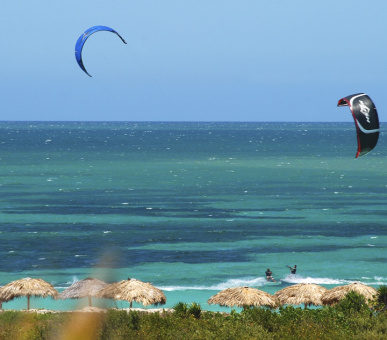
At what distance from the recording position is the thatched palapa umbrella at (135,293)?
37.1 metres

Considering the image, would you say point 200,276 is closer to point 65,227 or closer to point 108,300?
point 108,300

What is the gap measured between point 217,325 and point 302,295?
38.7 ft

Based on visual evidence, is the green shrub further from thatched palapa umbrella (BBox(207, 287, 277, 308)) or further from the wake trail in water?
the wake trail in water

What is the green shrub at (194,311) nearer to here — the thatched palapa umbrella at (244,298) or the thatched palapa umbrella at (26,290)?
the thatched palapa umbrella at (244,298)

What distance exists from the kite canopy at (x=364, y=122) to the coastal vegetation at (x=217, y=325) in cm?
572

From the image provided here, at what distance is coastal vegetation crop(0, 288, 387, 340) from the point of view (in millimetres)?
25094

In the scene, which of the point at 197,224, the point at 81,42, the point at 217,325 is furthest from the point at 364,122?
the point at 197,224

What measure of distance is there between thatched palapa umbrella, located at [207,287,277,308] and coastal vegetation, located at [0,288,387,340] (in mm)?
5457

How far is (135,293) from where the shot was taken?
37.2m

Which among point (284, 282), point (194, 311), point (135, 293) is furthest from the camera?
point (284, 282)

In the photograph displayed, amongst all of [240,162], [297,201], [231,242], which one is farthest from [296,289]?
[240,162]

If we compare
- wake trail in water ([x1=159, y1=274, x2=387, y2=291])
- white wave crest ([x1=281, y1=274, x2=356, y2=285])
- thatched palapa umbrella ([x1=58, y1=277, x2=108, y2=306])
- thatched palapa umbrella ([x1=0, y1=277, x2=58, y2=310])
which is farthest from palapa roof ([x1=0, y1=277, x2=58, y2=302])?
white wave crest ([x1=281, y1=274, x2=356, y2=285])

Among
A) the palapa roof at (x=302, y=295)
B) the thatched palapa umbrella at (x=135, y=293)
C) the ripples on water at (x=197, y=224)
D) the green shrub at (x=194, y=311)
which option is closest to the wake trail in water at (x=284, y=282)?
the ripples on water at (x=197, y=224)

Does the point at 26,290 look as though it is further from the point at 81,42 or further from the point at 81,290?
the point at 81,42
